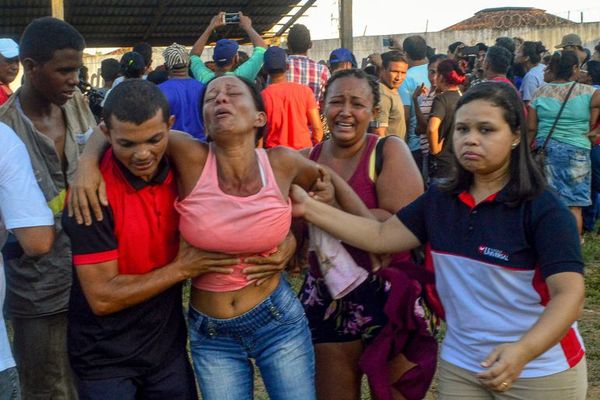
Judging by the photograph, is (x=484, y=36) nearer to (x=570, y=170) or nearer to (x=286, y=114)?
(x=570, y=170)

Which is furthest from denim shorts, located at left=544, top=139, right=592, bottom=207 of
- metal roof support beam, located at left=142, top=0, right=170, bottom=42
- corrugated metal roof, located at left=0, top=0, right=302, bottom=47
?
metal roof support beam, located at left=142, top=0, right=170, bottom=42

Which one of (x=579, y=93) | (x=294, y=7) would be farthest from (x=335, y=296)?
(x=294, y=7)

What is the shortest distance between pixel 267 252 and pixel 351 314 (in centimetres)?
60

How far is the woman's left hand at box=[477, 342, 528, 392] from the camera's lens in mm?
2508

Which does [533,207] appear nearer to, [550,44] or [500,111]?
[500,111]

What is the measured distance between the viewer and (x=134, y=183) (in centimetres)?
294

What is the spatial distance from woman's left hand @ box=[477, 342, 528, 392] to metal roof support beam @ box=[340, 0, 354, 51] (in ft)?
25.5

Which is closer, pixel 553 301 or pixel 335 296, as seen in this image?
pixel 553 301

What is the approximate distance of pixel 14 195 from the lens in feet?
9.12

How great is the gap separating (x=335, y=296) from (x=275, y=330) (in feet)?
1.30

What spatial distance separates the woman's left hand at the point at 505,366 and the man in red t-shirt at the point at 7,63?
193 inches

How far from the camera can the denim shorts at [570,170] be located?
27.4 feet

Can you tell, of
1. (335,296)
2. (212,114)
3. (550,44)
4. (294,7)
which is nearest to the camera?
(212,114)

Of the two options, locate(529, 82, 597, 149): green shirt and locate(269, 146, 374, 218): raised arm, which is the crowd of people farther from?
locate(529, 82, 597, 149): green shirt
